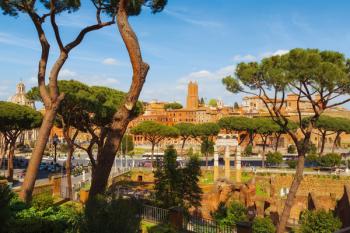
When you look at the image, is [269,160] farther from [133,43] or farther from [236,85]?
[133,43]

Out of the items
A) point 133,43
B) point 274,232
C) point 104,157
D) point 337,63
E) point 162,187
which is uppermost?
point 337,63

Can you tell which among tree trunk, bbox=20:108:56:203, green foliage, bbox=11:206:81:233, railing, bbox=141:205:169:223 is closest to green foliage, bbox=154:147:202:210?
railing, bbox=141:205:169:223

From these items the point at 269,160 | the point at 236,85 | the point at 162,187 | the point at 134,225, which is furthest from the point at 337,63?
the point at 269,160

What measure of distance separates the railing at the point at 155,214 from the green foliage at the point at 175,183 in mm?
2202

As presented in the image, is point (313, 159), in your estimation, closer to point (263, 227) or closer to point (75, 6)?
point (263, 227)

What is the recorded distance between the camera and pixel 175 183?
47.1 feet

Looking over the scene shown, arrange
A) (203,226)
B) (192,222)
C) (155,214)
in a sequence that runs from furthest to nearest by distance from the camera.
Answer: (155,214), (192,222), (203,226)

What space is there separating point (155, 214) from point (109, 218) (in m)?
5.48

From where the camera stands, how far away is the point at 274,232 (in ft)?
46.5

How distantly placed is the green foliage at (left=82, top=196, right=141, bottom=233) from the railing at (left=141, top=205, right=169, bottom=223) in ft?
15.0

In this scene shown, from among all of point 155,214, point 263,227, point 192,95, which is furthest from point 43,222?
point 192,95

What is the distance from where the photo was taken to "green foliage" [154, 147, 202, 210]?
14.1m

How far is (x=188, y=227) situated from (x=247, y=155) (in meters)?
50.7

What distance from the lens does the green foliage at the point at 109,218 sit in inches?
235
